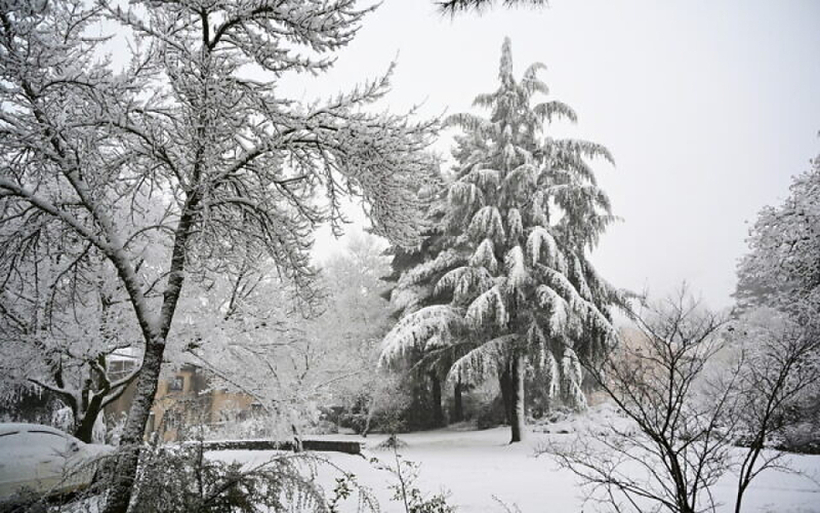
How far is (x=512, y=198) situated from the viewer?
16.4m

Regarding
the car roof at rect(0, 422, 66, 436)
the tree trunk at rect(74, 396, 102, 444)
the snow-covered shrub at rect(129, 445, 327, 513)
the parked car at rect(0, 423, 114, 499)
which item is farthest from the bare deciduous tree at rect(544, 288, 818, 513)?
the tree trunk at rect(74, 396, 102, 444)

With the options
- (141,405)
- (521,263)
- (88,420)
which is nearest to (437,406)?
(521,263)

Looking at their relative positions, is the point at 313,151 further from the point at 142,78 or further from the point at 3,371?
the point at 3,371

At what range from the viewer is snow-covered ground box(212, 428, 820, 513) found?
269 inches

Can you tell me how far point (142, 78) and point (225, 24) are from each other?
6.84 ft

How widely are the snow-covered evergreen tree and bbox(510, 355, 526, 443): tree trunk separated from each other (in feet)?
0.11

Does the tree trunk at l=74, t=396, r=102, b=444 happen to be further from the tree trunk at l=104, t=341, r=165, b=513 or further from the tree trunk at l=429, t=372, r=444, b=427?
the tree trunk at l=429, t=372, r=444, b=427

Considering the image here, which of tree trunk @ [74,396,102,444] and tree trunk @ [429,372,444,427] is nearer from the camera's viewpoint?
tree trunk @ [74,396,102,444]

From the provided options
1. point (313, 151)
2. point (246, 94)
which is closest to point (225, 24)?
point (246, 94)

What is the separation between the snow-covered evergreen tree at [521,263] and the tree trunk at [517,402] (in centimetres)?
3

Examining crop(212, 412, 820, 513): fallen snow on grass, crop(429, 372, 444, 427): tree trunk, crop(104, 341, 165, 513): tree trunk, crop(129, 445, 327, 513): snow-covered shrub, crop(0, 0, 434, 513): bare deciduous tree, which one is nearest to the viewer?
crop(129, 445, 327, 513): snow-covered shrub

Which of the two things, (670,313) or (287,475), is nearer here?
(287,475)

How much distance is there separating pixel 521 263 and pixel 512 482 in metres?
6.94

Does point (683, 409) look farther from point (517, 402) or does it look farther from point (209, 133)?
point (517, 402)
